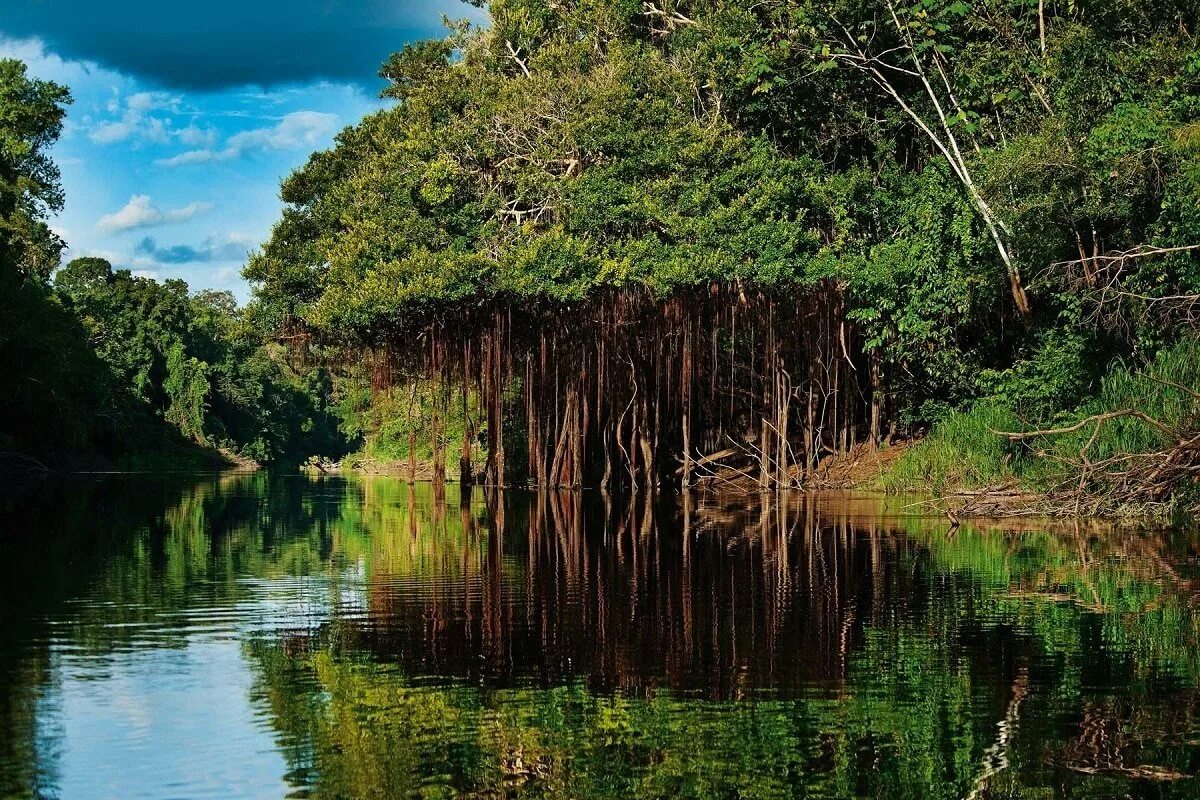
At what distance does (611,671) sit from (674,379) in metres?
21.3

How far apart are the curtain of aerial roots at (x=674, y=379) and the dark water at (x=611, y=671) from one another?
11739mm

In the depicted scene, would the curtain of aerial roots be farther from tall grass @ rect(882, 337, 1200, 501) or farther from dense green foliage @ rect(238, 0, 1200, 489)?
tall grass @ rect(882, 337, 1200, 501)

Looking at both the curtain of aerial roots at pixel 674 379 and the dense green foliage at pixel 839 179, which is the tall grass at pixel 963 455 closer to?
the dense green foliage at pixel 839 179

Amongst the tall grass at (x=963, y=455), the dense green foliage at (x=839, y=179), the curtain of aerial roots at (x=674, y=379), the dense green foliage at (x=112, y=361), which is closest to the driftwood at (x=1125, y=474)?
the tall grass at (x=963, y=455)

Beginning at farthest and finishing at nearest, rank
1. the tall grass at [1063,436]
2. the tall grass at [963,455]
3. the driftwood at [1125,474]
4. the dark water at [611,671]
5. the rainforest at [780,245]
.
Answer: the tall grass at [963,455], the rainforest at [780,245], the tall grass at [1063,436], the driftwood at [1125,474], the dark water at [611,671]

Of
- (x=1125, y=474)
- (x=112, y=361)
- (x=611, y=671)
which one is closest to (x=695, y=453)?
(x=1125, y=474)

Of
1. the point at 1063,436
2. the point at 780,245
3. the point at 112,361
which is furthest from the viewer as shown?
the point at 112,361

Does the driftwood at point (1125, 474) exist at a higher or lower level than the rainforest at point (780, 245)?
lower

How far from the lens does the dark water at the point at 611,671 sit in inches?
208

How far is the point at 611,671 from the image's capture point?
7270 mm

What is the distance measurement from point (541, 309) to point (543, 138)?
10.9ft

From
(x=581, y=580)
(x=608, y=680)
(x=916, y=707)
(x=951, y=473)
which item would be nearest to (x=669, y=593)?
(x=581, y=580)

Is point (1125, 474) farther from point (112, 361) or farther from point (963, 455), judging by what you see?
point (112, 361)

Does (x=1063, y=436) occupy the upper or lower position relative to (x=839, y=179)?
lower
